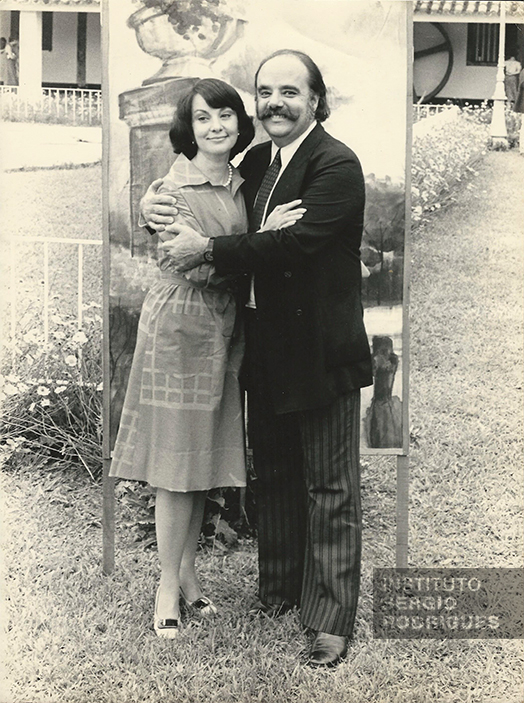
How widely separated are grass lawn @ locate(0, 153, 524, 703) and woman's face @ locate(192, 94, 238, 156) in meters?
1.96

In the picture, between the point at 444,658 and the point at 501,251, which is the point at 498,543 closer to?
the point at 444,658

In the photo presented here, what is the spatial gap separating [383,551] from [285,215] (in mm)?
2149

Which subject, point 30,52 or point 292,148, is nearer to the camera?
point 292,148

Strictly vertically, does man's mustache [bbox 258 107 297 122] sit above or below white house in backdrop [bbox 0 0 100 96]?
below

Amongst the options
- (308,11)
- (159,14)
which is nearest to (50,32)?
(159,14)

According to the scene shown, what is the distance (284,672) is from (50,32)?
121 inches

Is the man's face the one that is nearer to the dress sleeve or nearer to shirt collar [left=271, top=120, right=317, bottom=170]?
shirt collar [left=271, top=120, right=317, bottom=170]

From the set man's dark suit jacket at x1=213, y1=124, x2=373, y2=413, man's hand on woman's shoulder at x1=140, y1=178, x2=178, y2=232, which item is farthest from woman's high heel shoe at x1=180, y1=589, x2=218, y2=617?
man's hand on woman's shoulder at x1=140, y1=178, x2=178, y2=232

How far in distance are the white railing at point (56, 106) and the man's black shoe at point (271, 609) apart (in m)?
2.61

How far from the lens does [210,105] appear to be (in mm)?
3271

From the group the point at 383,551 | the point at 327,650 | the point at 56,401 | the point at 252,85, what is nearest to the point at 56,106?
the point at 252,85

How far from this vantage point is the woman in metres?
3.31

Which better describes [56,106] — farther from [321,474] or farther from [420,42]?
[321,474]

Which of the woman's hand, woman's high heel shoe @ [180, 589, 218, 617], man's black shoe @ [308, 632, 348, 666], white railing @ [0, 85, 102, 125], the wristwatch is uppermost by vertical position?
white railing @ [0, 85, 102, 125]
